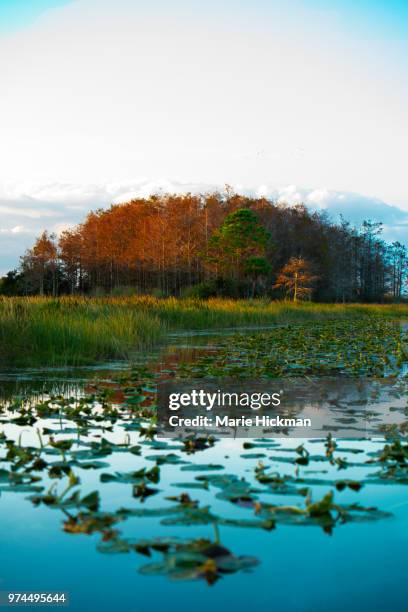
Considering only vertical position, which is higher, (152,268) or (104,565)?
(152,268)

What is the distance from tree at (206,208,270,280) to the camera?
1757 inches

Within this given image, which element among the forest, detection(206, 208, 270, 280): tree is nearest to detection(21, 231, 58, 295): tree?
the forest

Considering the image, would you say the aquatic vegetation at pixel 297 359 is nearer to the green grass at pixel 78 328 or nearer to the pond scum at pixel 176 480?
the green grass at pixel 78 328

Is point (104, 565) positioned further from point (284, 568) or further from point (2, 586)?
point (284, 568)

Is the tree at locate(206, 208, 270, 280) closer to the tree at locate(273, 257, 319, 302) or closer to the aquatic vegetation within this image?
the tree at locate(273, 257, 319, 302)

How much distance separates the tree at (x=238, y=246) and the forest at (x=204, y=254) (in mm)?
69

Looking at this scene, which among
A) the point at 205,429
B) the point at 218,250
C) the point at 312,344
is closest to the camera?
the point at 205,429

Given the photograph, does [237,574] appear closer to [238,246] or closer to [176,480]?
[176,480]

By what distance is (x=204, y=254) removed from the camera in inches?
1896

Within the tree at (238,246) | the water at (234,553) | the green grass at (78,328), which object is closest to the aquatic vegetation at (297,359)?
the green grass at (78,328)

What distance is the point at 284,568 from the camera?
9.75 ft

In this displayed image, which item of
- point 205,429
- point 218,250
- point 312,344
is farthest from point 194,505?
point 218,250

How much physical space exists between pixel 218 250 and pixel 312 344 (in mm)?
34159

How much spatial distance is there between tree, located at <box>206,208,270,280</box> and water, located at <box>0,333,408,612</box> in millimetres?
40509
